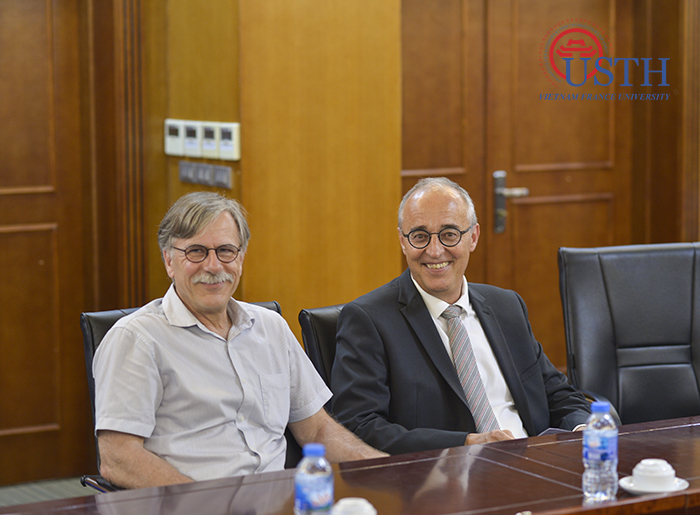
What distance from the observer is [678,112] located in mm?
4414

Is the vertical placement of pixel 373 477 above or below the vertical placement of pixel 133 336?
below

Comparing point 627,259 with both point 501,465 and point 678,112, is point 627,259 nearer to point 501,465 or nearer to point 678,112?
point 501,465

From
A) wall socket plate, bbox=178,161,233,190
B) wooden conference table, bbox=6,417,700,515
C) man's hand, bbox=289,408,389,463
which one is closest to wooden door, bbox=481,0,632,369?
wall socket plate, bbox=178,161,233,190

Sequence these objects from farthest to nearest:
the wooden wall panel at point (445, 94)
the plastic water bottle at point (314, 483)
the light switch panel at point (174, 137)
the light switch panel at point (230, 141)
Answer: the wooden wall panel at point (445, 94), the light switch panel at point (174, 137), the light switch panel at point (230, 141), the plastic water bottle at point (314, 483)

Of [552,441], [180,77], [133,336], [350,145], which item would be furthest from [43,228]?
[552,441]

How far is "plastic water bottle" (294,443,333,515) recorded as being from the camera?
4.31 feet

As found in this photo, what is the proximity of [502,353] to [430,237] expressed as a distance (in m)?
0.36

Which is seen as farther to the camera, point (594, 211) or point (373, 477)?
point (594, 211)

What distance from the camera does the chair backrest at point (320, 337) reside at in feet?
8.16

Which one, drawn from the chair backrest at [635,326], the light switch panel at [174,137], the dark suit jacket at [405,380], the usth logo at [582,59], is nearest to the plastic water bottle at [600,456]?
the dark suit jacket at [405,380]

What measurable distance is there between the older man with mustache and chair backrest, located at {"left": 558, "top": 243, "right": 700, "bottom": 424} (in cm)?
90

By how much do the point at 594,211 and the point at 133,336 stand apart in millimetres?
3096

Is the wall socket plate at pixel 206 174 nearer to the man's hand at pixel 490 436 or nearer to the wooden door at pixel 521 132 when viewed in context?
the wooden door at pixel 521 132

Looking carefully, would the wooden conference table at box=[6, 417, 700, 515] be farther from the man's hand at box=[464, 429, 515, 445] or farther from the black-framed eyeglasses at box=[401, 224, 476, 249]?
the black-framed eyeglasses at box=[401, 224, 476, 249]
